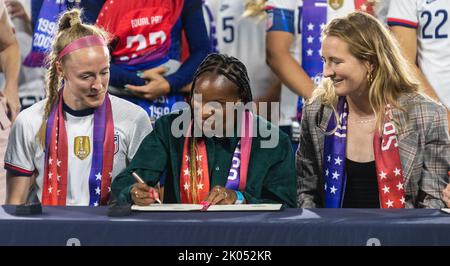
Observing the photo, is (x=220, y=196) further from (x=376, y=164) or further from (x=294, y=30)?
(x=294, y=30)

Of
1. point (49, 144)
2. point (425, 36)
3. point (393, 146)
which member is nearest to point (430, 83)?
point (425, 36)

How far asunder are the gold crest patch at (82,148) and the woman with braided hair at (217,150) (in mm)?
319

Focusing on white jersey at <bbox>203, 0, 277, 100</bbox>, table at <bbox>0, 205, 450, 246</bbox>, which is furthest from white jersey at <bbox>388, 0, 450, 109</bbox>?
table at <bbox>0, 205, 450, 246</bbox>

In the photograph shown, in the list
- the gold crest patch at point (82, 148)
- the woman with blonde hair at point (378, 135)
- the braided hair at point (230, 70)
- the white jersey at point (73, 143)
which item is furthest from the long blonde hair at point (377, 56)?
the gold crest patch at point (82, 148)

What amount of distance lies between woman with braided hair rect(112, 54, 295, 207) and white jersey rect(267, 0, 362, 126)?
123 centimetres

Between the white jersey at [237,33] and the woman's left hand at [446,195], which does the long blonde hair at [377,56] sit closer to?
the woman's left hand at [446,195]

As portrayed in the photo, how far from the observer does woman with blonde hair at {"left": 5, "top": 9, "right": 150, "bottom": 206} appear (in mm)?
3506

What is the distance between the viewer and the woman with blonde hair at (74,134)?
11.5 feet

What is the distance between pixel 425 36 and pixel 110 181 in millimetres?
1792

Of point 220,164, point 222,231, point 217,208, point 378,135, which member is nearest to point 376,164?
point 378,135

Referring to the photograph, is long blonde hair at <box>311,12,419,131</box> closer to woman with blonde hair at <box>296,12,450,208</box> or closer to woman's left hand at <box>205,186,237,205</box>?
woman with blonde hair at <box>296,12,450,208</box>
